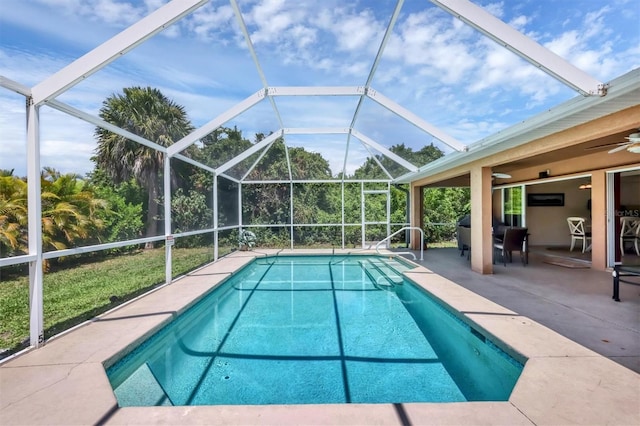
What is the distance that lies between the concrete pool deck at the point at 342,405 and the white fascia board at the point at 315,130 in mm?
6663

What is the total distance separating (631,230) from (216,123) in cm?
1125

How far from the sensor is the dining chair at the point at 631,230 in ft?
28.2

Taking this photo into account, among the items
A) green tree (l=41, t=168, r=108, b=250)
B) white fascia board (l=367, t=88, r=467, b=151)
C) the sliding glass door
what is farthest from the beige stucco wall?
green tree (l=41, t=168, r=108, b=250)

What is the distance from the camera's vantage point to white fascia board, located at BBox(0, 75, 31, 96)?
2918 mm

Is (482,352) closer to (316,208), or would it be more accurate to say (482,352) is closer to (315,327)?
(315,327)

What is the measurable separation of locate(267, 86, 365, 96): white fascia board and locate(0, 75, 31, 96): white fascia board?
4169 mm

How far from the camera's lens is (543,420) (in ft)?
7.19

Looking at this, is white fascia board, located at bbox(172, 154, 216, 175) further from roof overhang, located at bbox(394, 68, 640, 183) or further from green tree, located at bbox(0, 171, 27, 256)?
roof overhang, located at bbox(394, 68, 640, 183)

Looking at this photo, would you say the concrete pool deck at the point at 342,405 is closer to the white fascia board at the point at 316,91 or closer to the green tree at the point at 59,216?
the green tree at the point at 59,216

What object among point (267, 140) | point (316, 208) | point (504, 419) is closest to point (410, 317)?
point (504, 419)

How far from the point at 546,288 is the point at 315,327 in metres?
4.13

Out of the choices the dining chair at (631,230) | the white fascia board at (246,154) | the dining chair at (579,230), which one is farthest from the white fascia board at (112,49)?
the dining chair at (579,230)

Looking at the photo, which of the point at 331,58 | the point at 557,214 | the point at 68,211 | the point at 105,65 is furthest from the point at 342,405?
the point at 557,214

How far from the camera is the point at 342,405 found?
243 cm
